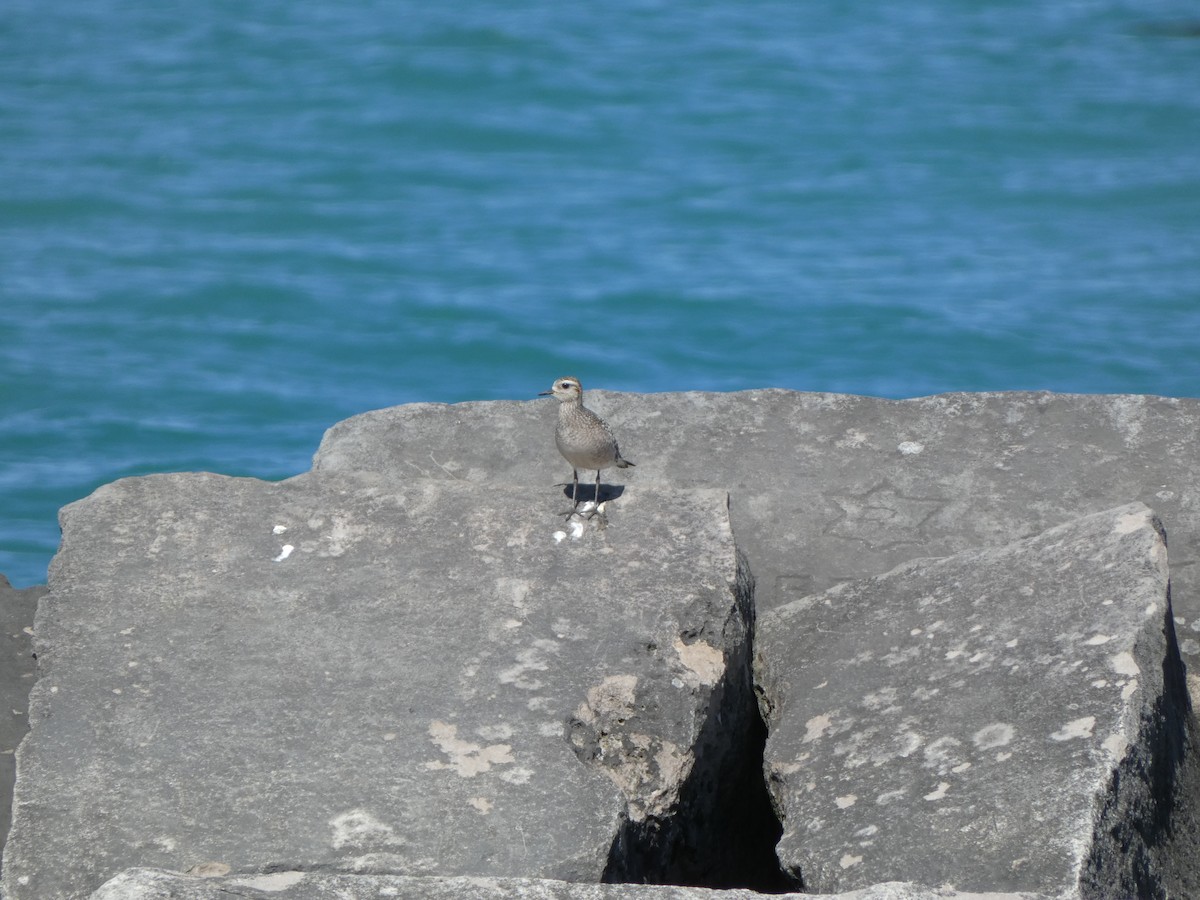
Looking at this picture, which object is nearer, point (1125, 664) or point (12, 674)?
point (1125, 664)

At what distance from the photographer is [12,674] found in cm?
359

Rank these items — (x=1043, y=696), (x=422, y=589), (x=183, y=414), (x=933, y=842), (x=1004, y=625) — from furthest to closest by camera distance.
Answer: (x=183, y=414) < (x=422, y=589) < (x=1004, y=625) < (x=1043, y=696) < (x=933, y=842)

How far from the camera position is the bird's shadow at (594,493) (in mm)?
3648

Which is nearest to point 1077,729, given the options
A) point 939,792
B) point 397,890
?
point 939,792

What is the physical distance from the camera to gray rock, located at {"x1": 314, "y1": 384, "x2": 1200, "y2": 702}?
4129 millimetres

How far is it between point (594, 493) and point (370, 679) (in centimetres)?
87

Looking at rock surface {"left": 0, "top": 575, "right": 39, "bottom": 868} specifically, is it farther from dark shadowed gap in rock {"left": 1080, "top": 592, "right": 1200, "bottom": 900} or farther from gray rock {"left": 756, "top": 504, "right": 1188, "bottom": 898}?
dark shadowed gap in rock {"left": 1080, "top": 592, "right": 1200, "bottom": 900}

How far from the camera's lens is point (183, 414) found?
9.50 meters

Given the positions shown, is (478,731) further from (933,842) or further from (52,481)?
(52,481)

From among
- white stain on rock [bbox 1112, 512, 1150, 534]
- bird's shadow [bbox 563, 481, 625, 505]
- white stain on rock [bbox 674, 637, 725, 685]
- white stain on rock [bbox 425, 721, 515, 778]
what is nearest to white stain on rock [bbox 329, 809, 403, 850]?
white stain on rock [bbox 425, 721, 515, 778]

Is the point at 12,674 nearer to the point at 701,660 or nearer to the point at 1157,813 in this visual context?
the point at 701,660

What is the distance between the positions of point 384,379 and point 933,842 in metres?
7.71

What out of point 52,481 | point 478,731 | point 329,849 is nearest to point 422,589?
point 478,731

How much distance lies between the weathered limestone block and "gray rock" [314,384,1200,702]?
642 mm
